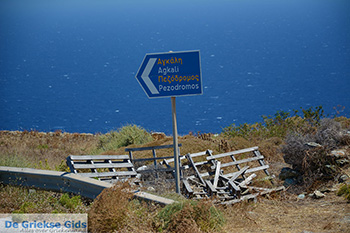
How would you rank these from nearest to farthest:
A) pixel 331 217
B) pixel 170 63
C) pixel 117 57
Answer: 1. pixel 331 217
2. pixel 170 63
3. pixel 117 57

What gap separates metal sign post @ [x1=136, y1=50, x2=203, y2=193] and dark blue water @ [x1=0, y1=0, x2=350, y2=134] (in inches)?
1034

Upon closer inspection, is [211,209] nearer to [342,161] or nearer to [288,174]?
[342,161]

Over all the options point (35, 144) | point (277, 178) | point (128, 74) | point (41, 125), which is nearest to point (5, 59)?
point (128, 74)

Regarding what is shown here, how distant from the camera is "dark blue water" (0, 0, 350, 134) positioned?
228 feet

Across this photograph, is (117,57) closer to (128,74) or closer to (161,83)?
(128,74)

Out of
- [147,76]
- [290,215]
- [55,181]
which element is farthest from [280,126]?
[55,181]

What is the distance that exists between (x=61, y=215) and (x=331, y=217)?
4.44 m

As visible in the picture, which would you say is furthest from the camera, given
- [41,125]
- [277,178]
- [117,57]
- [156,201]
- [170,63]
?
[117,57]

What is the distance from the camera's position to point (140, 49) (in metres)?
129

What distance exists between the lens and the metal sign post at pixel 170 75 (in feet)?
26.6

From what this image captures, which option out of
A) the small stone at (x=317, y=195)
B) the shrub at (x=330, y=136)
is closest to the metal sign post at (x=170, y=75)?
the small stone at (x=317, y=195)

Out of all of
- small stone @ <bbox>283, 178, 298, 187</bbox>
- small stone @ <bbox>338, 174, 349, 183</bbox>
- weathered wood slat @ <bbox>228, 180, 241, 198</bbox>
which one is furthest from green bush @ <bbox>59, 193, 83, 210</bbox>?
small stone @ <bbox>338, 174, 349, 183</bbox>

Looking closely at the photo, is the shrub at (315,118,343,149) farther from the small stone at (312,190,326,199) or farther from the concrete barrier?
the concrete barrier

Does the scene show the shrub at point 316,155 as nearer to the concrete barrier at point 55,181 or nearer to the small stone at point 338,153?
the small stone at point 338,153
